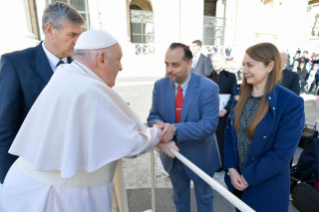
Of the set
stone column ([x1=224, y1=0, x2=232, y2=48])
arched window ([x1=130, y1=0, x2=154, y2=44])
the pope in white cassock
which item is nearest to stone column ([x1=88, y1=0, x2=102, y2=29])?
arched window ([x1=130, y1=0, x2=154, y2=44])

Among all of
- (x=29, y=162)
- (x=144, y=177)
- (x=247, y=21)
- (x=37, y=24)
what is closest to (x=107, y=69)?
(x=29, y=162)

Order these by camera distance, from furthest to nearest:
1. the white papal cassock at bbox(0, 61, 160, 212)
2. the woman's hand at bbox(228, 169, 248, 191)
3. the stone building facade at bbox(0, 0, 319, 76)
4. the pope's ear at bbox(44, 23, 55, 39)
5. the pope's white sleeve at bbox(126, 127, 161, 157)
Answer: the stone building facade at bbox(0, 0, 319, 76), the pope's ear at bbox(44, 23, 55, 39), the woman's hand at bbox(228, 169, 248, 191), the pope's white sleeve at bbox(126, 127, 161, 157), the white papal cassock at bbox(0, 61, 160, 212)

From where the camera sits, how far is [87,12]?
15.2m

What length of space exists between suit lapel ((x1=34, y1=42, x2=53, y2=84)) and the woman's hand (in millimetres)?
1766

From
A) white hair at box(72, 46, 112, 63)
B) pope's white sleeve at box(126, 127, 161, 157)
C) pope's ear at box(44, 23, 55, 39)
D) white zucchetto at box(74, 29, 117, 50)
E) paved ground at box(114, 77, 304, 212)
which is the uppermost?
pope's ear at box(44, 23, 55, 39)

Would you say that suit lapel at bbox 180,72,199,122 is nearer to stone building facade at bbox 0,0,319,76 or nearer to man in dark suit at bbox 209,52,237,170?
man in dark suit at bbox 209,52,237,170

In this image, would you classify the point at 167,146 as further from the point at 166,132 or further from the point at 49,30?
the point at 49,30

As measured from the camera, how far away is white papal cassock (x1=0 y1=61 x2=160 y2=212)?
1072 mm

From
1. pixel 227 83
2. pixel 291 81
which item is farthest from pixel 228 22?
pixel 227 83

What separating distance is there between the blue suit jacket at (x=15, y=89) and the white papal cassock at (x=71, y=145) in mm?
369

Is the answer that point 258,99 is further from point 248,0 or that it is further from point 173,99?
point 248,0

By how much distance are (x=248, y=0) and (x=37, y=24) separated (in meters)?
18.2

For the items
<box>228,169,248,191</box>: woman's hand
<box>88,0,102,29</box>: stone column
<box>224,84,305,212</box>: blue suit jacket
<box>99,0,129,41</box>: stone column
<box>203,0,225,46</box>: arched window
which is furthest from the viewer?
<box>203,0,225,46</box>: arched window

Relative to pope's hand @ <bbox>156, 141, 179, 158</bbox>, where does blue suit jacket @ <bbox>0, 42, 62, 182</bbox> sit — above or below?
above
